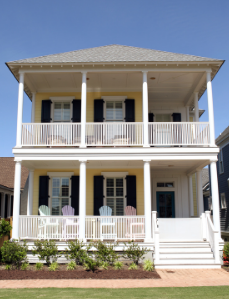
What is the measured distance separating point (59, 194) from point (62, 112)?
3.75 meters

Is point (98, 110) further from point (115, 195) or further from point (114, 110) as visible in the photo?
point (115, 195)

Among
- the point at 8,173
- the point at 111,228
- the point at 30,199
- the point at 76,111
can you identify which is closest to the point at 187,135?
the point at 111,228

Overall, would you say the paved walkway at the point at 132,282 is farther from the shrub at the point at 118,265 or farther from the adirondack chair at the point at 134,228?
the adirondack chair at the point at 134,228

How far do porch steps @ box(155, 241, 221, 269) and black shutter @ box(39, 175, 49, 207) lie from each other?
544 cm

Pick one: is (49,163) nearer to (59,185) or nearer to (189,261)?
(59,185)

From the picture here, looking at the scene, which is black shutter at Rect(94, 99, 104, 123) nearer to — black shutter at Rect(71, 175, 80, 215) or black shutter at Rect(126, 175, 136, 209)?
black shutter at Rect(71, 175, 80, 215)

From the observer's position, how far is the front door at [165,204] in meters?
15.6

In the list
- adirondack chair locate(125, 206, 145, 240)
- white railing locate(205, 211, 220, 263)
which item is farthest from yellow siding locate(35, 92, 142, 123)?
white railing locate(205, 211, 220, 263)

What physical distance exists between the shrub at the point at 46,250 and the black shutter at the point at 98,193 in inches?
133

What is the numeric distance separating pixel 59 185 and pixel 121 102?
186 inches

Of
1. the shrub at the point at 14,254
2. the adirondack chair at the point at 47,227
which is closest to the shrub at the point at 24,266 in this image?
the shrub at the point at 14,254

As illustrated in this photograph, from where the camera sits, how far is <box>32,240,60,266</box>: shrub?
10.8 meters

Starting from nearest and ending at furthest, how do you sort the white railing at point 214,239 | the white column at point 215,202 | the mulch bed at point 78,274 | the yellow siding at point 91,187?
the mulch bed at point 78,274 < the white railing at point 214,239 < the white column at point 215,202 < the yellow siding at point 91,187

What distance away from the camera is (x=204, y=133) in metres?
12.6
